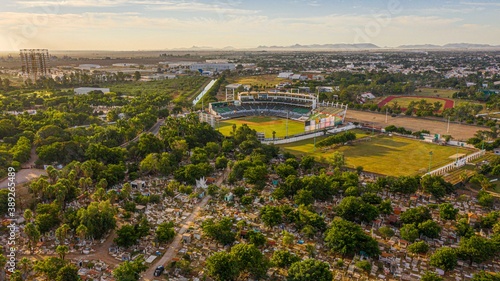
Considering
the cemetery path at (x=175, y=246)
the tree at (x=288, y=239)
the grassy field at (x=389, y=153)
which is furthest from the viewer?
the grassy field at (x=389, y=153)

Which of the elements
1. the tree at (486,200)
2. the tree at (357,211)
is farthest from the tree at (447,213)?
the tree at (357,211)

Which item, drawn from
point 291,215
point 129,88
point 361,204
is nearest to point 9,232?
point 291,215

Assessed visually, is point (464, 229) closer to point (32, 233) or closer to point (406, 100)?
point (32, 233)

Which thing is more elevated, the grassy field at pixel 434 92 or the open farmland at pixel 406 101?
the grassy field at pixel 434 92

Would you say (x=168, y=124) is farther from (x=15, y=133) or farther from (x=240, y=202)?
(x=240, y=202)

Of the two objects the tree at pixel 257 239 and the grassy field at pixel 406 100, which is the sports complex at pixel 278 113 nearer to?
the grassy field at pixel 406 100

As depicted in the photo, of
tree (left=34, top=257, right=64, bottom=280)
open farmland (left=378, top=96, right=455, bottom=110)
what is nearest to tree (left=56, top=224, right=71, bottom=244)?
tree (left=34, top=257, right=64, bottom=280)

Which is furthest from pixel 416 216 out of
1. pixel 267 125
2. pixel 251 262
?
pixel 267 125

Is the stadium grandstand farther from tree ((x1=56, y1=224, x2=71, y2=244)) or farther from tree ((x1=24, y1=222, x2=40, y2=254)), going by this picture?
tree ((x1=24, y1=222, x2=40, y2=254))
